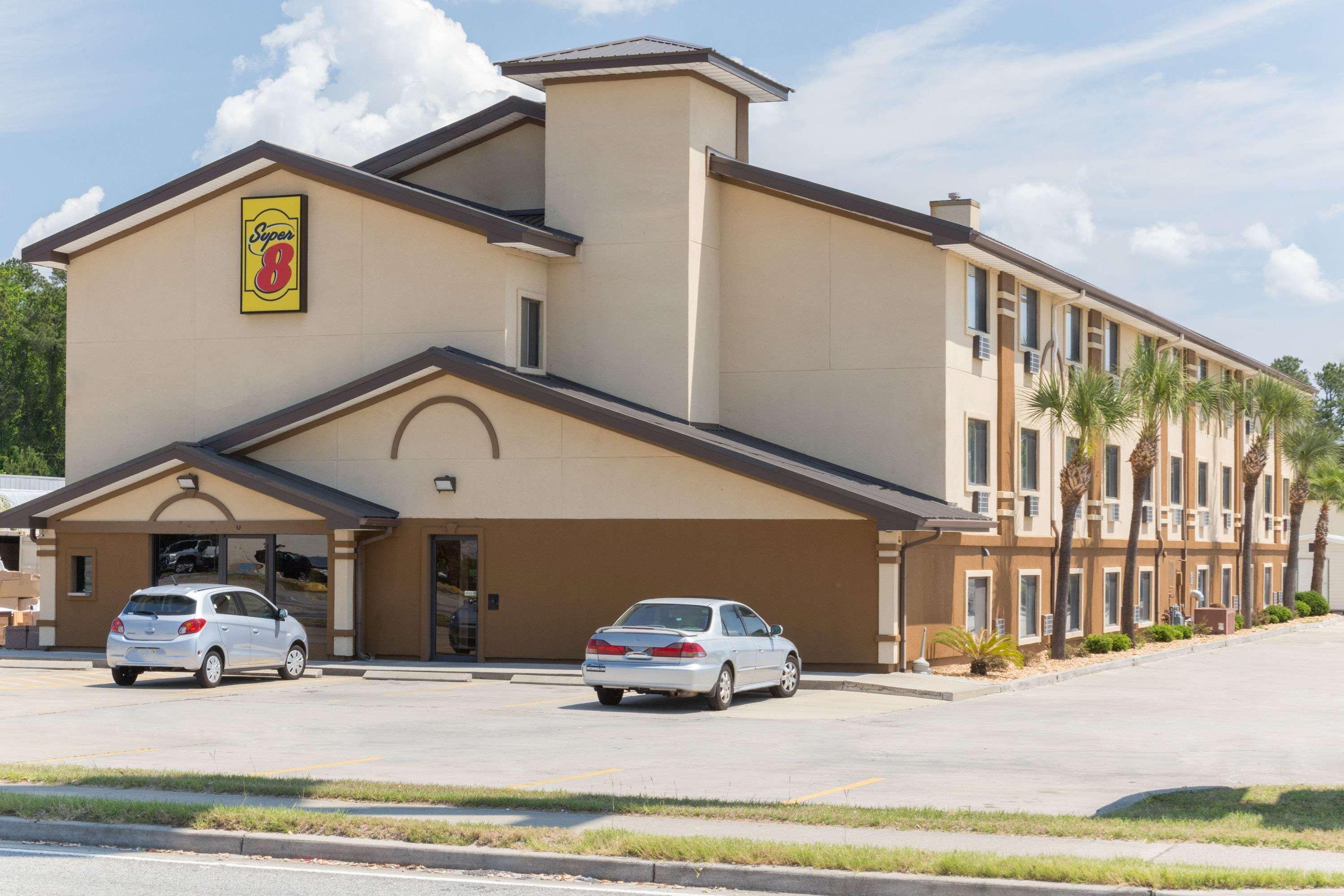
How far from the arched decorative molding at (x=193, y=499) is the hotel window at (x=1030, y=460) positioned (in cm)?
1692

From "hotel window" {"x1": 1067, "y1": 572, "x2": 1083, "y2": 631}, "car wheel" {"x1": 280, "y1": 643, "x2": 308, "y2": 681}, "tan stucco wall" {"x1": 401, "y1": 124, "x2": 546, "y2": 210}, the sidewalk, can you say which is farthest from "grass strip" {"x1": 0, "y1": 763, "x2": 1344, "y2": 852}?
"hotel window" {"x1": 1067, "y1": 572, "x2": 1083, "y2": 631}

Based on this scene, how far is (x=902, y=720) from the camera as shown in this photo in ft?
70.9

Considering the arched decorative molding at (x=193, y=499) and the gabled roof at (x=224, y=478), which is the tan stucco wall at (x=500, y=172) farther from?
the arched decorative molding at (x=193, y=499)

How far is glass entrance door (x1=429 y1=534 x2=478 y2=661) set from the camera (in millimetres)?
30219

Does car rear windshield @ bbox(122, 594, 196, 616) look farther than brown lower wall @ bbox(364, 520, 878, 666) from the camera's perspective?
No

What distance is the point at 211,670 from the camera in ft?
83.3

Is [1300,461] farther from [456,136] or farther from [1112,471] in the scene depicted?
[456,136]

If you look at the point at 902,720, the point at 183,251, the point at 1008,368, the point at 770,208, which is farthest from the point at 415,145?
the point at 902,720

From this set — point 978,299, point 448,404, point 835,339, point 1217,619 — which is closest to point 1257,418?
point 1217,619

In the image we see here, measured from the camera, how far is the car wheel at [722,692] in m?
22.1

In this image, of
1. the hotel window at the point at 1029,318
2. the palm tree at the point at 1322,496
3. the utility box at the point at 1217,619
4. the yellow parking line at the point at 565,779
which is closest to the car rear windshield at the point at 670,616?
the yellow parking line at the point at 565,779

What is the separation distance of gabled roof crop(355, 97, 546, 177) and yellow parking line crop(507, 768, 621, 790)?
71.2 feet

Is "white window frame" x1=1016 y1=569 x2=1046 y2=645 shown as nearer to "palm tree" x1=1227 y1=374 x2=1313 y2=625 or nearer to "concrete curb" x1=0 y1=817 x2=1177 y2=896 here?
"palm tree" x1=1227 y1=374 x2=1313 y2=625

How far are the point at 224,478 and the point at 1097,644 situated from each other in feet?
62.2
